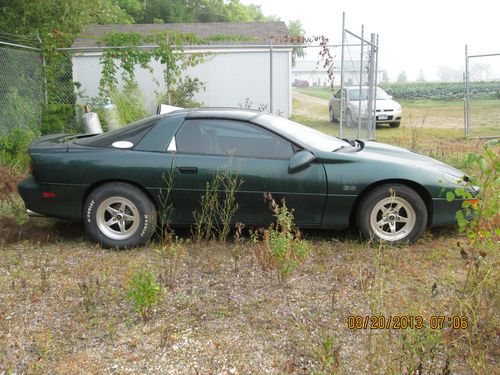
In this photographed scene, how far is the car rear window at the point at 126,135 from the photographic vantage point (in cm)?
506

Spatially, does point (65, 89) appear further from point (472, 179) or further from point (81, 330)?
point (472, 179)

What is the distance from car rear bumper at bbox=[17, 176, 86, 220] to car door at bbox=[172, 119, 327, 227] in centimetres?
99

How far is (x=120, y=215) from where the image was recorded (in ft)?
16.1

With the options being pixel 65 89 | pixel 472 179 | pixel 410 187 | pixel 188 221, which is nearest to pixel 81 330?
pixel 188 221

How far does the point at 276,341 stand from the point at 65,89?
11.0m

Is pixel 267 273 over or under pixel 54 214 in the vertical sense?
under

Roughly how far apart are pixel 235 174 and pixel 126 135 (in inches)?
48.8

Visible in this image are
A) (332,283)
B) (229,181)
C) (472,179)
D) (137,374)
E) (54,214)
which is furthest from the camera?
(54,214)

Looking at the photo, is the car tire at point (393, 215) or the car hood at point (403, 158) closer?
the car tire at point (393, 215)

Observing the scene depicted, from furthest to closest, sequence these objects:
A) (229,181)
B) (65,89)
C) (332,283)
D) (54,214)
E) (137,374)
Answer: (65,89) → (54,214) → (229,181) → (332,283) → (137,374)

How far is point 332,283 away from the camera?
13.2 ft

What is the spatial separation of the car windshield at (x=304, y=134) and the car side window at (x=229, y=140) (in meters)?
→ 0.17

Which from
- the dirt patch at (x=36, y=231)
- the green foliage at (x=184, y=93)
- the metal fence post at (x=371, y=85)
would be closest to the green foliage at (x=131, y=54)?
the green foliage at (x=184, y=93)

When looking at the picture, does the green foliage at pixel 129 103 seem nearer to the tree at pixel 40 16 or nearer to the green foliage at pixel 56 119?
the green foliage at pixel 56 119
